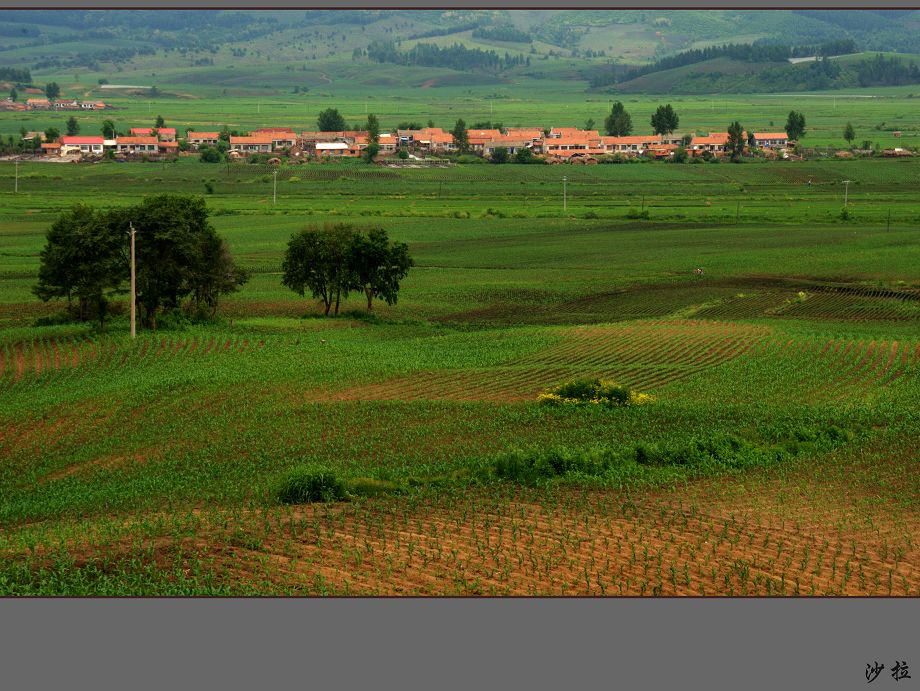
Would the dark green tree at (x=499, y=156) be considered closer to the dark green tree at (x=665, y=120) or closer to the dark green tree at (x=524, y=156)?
Result: the dark green tree at (x=524, y=156)

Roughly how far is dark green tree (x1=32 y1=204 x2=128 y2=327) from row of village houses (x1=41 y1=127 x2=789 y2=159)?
244ft

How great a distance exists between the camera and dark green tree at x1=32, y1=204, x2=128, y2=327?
117ft

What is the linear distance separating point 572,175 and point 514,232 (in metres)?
34.3

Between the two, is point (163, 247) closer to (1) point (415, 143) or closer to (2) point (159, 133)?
(1) point (415, 143)

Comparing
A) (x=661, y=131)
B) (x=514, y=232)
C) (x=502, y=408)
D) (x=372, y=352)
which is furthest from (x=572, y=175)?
(x=502, y=408)

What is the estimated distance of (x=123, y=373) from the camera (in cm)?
2998

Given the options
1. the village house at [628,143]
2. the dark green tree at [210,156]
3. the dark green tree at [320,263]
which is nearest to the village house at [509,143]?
the village house at [628,143]

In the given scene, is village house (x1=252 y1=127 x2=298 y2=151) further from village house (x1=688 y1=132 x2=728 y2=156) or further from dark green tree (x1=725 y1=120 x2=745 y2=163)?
dark green tree (x1=725 y1=120 x2=745 y2=163)

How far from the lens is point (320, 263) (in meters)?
42.2

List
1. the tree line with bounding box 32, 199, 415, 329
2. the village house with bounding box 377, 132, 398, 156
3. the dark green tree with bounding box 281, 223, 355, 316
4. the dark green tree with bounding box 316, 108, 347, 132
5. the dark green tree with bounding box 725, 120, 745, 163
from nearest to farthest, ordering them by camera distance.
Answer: the tree line with bounding box 32, 199, 415, 329
the dark green tree with bounding box 281, 223, 355, 316
the dark green tree with bounding box 725, 120, 745, 163
the village house with bounding box 377, 132, 398, 156
the dark green tree with bounding box 316, 108, 347, 132

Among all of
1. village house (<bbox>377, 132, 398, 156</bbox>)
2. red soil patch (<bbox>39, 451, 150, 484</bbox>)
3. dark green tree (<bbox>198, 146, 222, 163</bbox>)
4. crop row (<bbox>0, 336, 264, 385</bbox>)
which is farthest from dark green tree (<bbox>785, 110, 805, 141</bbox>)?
red soil patch (<bbox>39, 451, 150, 484</bbox>)

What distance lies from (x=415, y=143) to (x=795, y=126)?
Result: 3443 centimetres

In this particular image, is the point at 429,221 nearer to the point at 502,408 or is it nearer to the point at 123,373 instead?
the point at 123,373

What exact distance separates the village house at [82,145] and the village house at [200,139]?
8.58m
